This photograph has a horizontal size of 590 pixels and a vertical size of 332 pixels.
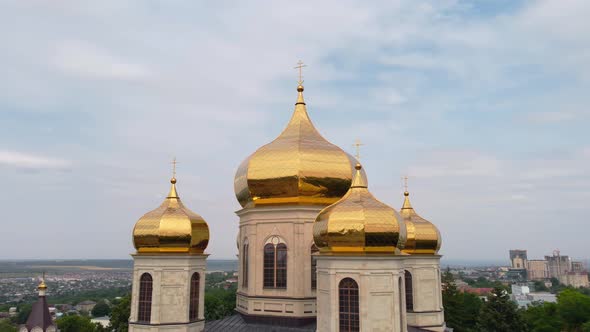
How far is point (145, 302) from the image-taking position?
18.2 meters

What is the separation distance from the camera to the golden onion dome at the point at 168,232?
18425mm

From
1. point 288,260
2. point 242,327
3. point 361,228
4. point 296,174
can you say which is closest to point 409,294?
point 288,260

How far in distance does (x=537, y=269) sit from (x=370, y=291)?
208244mm

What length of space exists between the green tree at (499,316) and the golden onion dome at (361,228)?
78.7ft

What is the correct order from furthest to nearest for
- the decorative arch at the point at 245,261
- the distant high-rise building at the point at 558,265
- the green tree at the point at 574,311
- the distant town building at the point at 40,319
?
1. the distant high-rise building at the point at 558,265
2. the green tree at the point at 574,311
3. the decorative arch at the point at 245,261
4. the distant town building at the point at 40,319

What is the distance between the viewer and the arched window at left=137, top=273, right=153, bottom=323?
709 inches

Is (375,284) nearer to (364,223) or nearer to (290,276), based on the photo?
(364,223)

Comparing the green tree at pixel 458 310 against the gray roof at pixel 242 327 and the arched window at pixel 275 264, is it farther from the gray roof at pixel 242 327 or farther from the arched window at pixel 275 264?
the arched window at pixel 275 264

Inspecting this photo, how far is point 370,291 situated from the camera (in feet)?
48.0

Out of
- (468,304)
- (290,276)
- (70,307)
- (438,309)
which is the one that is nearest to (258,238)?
(290,276)

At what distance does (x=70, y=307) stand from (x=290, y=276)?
96487mm

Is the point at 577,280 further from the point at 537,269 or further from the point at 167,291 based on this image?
the point at 167,291

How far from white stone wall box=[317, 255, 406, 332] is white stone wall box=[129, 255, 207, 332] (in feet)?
18.7

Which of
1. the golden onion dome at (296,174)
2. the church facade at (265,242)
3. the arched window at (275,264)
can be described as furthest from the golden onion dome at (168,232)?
the arched window at (275,264)
